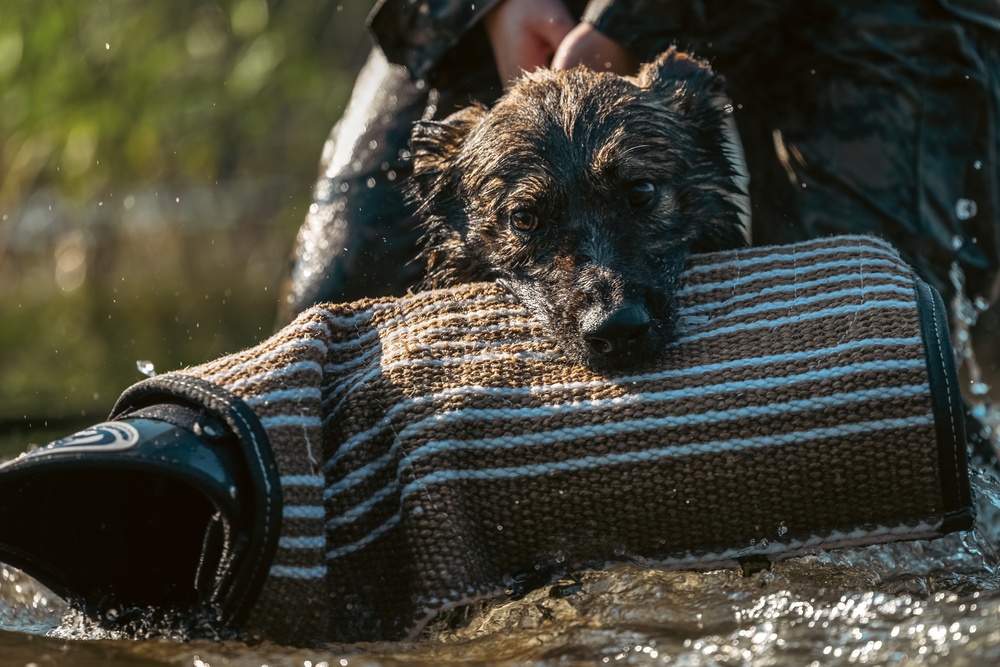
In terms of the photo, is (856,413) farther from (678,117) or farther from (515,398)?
(678,117)

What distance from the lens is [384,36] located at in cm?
401

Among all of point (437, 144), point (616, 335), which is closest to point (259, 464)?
point (616, 335)

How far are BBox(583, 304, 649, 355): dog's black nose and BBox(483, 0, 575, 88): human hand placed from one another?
136 centimetres

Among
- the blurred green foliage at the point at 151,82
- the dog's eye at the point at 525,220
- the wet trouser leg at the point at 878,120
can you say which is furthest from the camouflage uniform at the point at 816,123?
the blurred green foliage at the point at 151,82

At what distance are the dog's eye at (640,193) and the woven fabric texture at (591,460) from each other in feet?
2.14

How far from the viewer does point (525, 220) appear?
318 centimetres

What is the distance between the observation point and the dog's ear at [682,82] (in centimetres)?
346

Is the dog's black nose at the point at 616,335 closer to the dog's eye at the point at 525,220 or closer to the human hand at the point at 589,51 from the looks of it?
the dog's eye at the point at 525,220

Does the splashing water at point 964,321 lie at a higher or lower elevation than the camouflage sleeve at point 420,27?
lower

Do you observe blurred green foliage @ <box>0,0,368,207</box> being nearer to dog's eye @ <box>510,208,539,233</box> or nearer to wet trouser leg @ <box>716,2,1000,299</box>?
wet trouser leg @ <box>716,2,1000,299</box>

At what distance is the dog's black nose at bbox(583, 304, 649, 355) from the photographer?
2.61 meters

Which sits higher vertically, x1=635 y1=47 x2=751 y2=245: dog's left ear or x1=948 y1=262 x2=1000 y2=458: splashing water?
x1=635 y1=47 x2=751 y2=245: dog's left ear

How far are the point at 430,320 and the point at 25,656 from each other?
46.3 inches

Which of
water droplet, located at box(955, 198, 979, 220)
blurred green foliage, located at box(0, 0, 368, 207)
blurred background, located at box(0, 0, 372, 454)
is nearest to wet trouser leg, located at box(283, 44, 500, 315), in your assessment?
water droplet, located at box(955, 198, 979, 220)
